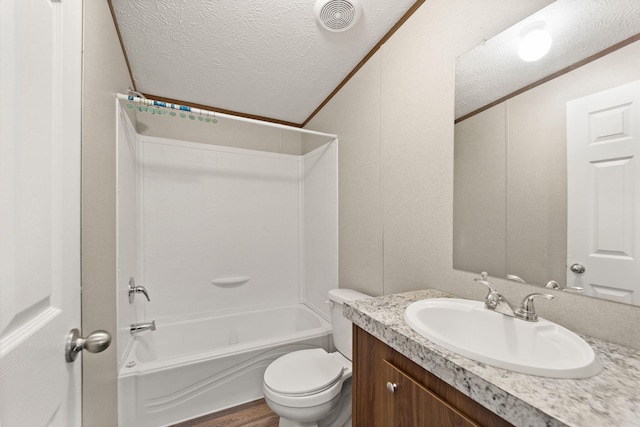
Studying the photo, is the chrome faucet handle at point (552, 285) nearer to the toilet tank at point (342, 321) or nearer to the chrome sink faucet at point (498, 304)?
the chrome sink faucet at point (498, 304)

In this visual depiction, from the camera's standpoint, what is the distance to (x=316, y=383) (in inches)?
51.7

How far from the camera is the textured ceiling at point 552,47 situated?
70 cm

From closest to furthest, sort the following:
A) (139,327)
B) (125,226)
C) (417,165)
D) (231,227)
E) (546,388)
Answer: (546,388) < (417,165) < (125,226) < (139,327) < (231,227)

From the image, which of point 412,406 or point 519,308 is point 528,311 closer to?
point 519,308

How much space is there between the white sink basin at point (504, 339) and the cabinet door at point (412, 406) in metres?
0.13

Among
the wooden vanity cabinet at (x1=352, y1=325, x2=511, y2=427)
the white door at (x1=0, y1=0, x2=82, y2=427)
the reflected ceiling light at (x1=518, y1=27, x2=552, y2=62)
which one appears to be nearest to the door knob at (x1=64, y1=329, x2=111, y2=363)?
the white door at (x1=0, y1=0, x2=82, y2=427)

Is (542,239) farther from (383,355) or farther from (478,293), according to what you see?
(383,355)

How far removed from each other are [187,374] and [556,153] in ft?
6.91

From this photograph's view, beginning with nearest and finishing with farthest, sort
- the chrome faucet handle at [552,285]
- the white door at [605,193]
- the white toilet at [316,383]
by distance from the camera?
1. the white door at [605,193]
2. the chrome faucet handle at [552,285]
3. the white toilet at [316,383]

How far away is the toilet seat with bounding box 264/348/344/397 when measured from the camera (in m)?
1.27

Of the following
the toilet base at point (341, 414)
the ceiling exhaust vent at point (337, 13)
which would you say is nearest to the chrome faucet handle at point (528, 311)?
the toilet base at point (341, 414)

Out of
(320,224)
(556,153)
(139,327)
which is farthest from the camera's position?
(320,224)

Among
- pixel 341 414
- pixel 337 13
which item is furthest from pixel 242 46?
pixel 341 414

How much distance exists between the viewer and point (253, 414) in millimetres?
1635
